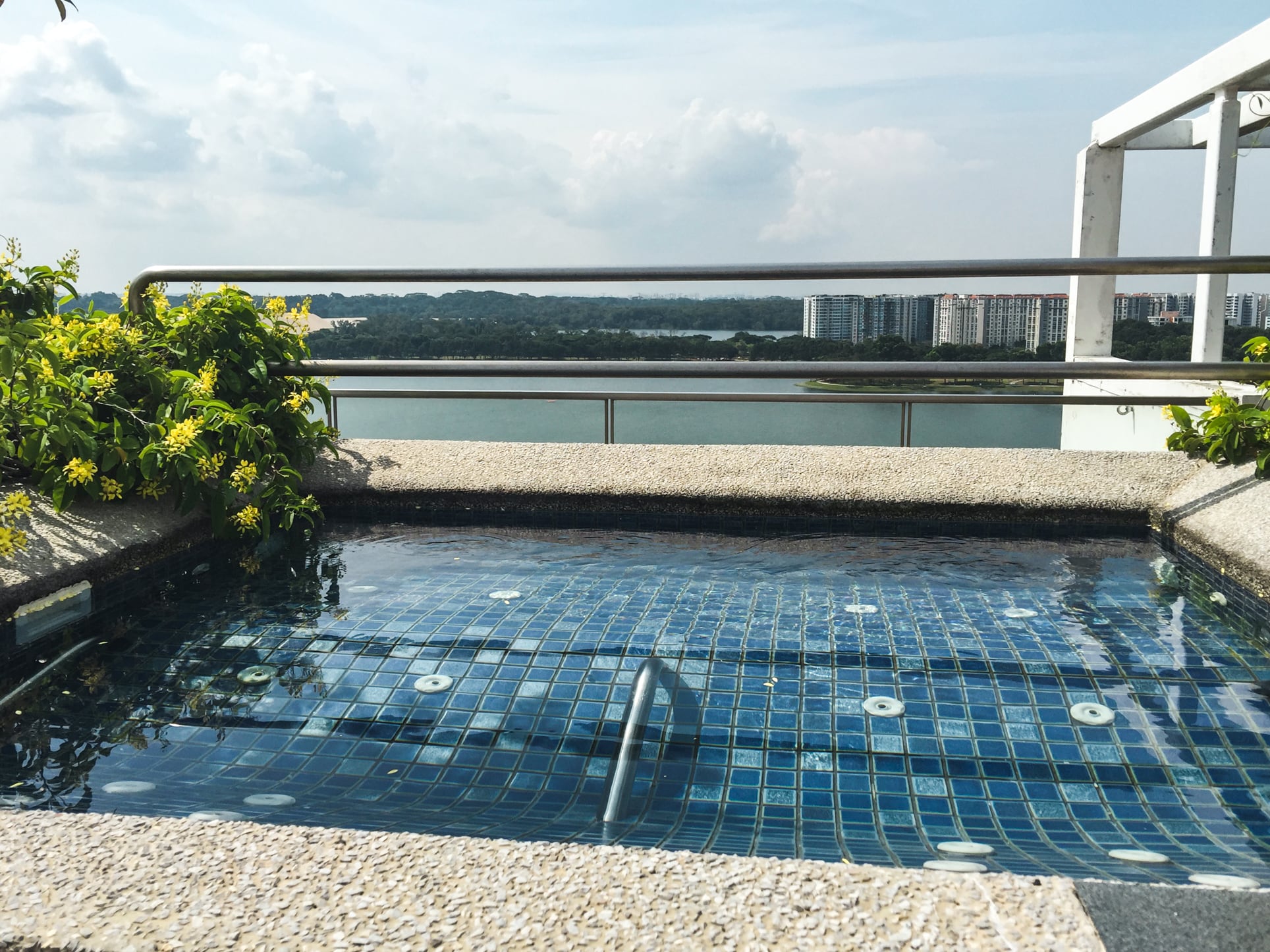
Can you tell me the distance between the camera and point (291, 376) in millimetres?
3434

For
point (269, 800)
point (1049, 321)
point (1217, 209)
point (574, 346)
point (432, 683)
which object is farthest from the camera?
point (1217, 209)

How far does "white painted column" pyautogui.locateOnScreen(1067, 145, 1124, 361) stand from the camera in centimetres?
860

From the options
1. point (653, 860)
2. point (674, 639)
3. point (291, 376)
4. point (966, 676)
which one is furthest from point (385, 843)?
point (291, 376)

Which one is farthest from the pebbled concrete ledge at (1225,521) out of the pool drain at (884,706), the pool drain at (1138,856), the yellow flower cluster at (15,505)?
the yellow flower cluster at (15,505)

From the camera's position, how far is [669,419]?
146 inches

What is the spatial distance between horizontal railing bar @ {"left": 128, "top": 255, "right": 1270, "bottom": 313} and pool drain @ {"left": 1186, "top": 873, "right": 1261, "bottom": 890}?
2039mm

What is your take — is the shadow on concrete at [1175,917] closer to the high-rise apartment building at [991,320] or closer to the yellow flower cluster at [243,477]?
the yellow flower cluster at [243,477]

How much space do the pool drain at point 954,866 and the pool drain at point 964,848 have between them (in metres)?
0.03

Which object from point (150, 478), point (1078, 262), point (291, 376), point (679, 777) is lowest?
point (679, 777)

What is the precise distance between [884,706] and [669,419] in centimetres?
208

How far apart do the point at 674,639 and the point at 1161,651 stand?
100 centimetres

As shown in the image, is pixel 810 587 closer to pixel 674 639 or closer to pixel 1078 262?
pixel 674 639

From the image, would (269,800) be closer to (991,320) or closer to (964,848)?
(964,848)

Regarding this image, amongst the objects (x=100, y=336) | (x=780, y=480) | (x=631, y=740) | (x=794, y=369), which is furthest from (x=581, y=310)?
(x=631, y=740)
